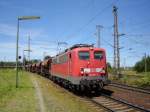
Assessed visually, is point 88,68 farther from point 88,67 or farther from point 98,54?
point 98,54

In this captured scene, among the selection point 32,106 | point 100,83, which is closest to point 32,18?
point 100,83

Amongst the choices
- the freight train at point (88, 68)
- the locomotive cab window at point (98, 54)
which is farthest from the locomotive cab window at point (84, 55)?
the locomotive cab window at point (98, 54)

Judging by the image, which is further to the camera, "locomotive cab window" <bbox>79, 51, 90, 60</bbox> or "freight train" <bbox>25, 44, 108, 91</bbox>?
"locomotive cab window" <bbox>79, 51, 90, 60</bbox>

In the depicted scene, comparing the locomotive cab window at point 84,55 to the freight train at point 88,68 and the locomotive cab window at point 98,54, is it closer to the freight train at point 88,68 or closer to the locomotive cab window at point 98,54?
the freight train at point 88,68

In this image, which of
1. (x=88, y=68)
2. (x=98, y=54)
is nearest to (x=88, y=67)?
(x=88, y=68)

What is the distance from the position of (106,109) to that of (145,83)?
14.6 meters

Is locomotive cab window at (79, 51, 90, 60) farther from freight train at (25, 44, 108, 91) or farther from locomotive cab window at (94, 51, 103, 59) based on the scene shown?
locomotive cab window at (94, 51, 103, 59)

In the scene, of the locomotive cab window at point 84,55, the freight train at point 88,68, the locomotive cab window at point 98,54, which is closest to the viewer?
the freight train at point 88,68

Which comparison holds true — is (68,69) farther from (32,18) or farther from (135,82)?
(135,82)

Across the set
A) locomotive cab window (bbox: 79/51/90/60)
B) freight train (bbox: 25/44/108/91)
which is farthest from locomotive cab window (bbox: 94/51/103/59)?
locomotive cab window (bbox: 79/51/90/60)

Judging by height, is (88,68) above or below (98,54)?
below

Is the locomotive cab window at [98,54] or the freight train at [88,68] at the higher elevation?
the locomotive cab window at [98,54]

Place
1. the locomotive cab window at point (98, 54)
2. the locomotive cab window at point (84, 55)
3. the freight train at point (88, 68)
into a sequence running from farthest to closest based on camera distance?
the locomotive cab window at point (98, 54) < the locomotive cab window at point (84, 55) < the freight train at point (88, 68)

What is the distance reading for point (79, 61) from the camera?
64.5 feet
